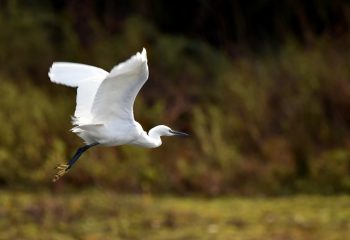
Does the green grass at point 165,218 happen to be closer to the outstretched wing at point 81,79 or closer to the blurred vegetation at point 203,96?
the blurred vegetation at point 203,96

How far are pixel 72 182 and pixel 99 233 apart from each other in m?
1.58

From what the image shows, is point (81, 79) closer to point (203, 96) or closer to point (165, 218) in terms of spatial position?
point (165, 218)

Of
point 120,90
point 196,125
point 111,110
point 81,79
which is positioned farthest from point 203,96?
point 120,90

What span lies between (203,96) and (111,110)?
535 centimetres

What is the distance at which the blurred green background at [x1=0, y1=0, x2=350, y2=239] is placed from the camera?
8227 mm

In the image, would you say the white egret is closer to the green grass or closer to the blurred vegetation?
the green grass

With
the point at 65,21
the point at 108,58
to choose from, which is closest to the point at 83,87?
the point at 108,58

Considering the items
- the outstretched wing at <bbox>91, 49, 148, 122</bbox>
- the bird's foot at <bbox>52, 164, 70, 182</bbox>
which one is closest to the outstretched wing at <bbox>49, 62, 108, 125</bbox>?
the outstretched wing at <bbox>91, 49, 148, 122</bbox>

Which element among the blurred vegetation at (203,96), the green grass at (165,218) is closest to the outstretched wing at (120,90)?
the green grass at (165,218)

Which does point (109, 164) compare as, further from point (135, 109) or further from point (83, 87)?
point (83, 87)

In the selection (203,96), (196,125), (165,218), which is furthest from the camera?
(203,96)

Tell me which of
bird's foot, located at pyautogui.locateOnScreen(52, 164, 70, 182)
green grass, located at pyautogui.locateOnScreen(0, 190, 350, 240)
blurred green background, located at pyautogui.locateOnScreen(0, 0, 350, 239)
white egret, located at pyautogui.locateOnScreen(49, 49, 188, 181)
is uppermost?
blurred green background, located at pyautogui.locateOnScreen(0, 0, 350, 239)

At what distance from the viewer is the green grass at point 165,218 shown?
7.83 meters

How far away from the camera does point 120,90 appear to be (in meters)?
5.41
